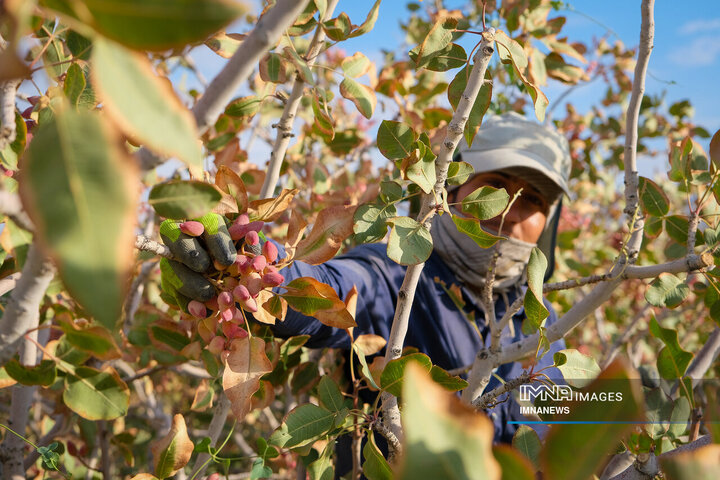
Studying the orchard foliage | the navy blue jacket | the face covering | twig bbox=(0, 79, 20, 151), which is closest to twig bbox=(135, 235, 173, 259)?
the orchard foliage

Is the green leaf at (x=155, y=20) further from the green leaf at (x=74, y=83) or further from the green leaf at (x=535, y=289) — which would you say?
the green leaf at (x=535, y=289)

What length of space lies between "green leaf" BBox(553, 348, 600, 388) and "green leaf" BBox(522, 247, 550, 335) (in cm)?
6

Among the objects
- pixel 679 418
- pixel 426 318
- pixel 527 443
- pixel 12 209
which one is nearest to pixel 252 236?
pixel 12 209

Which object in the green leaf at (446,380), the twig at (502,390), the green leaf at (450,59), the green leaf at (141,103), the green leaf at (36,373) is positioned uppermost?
the green leaf at (450,59)

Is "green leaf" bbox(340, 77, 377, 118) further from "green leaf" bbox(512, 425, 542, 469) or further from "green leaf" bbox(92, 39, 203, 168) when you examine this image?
"green leaf" bbox(92, 39, 203, 168)

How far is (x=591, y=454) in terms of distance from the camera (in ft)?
1.13

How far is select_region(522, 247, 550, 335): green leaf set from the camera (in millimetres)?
767

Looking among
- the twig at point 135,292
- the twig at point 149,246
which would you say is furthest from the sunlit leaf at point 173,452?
the twig at point 135,292

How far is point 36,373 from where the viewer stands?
76cm

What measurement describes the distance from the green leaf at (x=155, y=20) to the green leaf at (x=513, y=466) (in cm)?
33

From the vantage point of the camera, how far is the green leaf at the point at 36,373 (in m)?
0.75

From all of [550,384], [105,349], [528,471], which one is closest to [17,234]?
[105,349]

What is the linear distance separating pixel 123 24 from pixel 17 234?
467mm

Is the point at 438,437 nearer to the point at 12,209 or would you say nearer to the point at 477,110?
the point at 12,209
